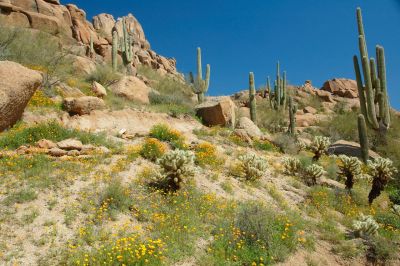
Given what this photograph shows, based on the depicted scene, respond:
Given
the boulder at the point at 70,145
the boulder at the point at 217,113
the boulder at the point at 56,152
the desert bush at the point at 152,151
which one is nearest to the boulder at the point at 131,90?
the boulder at the point at 217,113

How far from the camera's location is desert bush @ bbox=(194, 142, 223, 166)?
10512 millimetres

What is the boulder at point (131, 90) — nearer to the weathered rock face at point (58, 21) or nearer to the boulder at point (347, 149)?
the boulder at point (347, 149)

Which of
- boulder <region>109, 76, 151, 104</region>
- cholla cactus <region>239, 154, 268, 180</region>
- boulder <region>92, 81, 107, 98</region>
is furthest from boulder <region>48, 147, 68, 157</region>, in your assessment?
boulder <region>109, 76, 151, 104</region>

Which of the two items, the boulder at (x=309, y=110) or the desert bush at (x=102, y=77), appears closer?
the desert bush at (x=102, y=77)

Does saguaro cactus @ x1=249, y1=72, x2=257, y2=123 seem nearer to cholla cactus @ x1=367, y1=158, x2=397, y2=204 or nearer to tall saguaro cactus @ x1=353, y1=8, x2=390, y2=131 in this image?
tall saguaro cactus @ x1=353, y1=8, x2=390, y2=131

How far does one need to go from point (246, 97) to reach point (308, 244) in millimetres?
30559

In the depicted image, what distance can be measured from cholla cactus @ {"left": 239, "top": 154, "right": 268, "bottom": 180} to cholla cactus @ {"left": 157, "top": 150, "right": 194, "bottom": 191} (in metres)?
2.49

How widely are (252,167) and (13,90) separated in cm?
736

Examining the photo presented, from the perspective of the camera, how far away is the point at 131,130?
13.4m

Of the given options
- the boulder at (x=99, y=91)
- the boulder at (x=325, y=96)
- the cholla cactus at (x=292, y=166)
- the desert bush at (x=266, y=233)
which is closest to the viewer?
the desert bush at (x=266, y=233)

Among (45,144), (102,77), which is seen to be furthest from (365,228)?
(102,77)

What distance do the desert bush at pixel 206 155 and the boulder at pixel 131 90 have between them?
6701 millimetres

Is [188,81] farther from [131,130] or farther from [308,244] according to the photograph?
[308,244]

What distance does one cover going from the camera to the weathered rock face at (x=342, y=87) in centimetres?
3762
